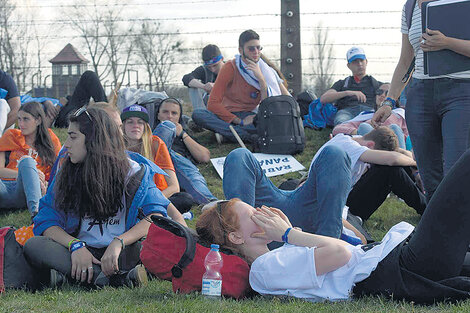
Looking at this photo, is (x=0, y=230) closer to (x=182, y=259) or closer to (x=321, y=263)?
(x=182, y=259)

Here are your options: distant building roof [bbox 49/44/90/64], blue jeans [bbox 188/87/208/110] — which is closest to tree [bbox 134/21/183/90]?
blue jeans [bbox 188/87/208/110]

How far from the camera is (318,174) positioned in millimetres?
4211

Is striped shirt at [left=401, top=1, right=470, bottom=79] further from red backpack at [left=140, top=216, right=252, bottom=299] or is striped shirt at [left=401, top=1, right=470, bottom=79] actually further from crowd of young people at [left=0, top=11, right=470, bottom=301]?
red backpack at [left=140, top=216, right=252, bottom=299]

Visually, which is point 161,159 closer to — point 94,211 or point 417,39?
point 94,211

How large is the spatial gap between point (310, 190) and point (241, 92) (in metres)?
4.69

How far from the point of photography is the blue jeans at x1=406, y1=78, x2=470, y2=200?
13.6ft

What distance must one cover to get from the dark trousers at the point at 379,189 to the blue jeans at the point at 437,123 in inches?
52.5

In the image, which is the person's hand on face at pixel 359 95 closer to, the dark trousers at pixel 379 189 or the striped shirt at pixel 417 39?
the dark trousers at pixel 379 189

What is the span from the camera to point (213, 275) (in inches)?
133

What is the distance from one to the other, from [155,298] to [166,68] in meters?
16.1

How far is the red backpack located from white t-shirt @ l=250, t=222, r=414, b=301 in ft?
0.42

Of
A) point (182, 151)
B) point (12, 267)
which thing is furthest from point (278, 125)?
point (12, 267)

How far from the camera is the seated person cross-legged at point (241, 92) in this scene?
8.62 metres

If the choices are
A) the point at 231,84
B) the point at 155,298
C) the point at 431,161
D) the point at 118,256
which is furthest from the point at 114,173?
the point at 231,84
